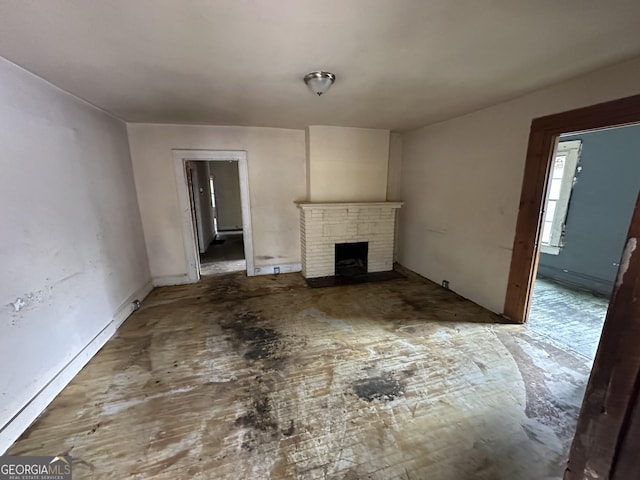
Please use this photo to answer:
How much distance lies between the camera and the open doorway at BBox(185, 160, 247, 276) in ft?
16.3

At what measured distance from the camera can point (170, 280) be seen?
4016mm

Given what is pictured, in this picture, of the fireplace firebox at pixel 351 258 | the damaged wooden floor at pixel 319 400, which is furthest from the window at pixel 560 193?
the fireplace firebox at pixel 351 258

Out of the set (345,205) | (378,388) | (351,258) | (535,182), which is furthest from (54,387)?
(535,182)

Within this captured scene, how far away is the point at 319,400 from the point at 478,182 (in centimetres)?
292

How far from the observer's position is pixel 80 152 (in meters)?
2.44

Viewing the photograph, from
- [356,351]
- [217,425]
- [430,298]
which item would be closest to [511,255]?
[430,298]

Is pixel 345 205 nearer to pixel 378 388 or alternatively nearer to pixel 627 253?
pixel 378 388

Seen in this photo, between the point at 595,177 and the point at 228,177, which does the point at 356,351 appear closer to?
the point at 595,177

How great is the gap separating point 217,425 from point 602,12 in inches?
122

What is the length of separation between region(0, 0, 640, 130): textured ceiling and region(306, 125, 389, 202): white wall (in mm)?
1374

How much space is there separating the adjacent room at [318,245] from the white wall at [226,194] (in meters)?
4.67

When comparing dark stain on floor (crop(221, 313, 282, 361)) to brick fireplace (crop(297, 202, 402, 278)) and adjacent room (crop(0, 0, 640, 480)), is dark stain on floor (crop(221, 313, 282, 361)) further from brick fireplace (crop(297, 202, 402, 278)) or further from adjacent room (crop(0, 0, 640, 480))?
brick fireplace (crop(297, 202, 402, 278))

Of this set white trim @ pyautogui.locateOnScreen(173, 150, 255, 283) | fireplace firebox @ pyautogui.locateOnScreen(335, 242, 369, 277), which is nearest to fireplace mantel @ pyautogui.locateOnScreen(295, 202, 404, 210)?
fireplace firebox @ pyautogui.locateOnScreen(335, 242, 369, 277)

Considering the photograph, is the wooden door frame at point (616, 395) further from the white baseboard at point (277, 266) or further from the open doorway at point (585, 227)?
the white baseboard at point (277, 266)
